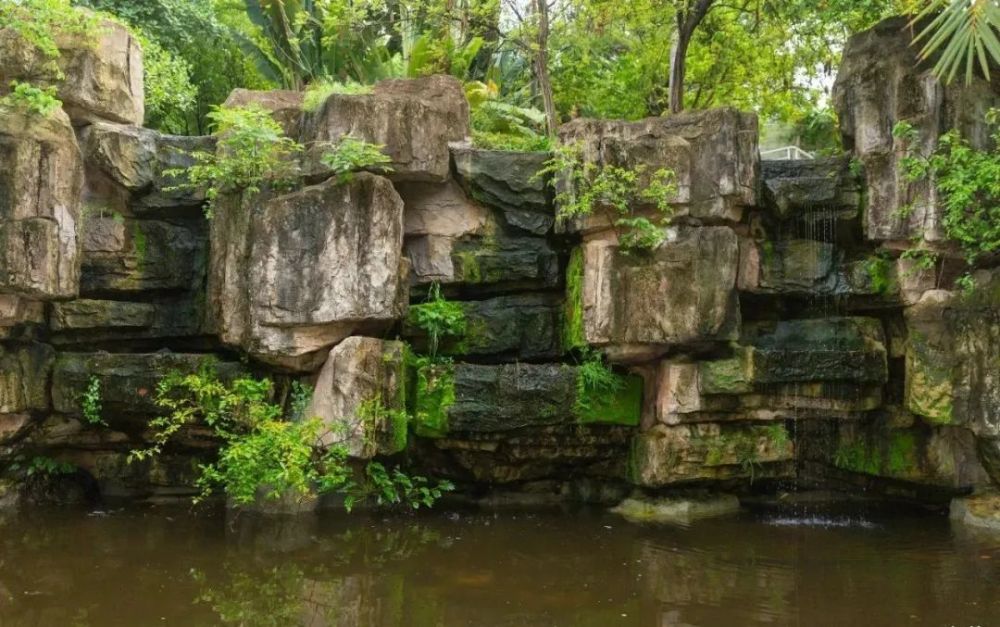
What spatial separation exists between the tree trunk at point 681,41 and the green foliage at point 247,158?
5.93m

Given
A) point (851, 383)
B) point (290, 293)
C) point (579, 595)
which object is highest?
point (290, 293)

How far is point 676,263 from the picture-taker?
374 inches

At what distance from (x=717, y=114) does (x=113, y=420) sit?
7.59m

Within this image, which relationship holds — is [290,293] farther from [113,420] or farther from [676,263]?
[676,263]

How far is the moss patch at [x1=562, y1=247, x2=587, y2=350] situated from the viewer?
32.8ft

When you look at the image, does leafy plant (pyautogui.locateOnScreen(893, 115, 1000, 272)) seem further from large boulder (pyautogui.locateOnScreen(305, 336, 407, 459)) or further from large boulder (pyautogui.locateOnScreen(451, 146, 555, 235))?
large boulder (pyautogui.locateOnScreen(305, 336, 407, 459))

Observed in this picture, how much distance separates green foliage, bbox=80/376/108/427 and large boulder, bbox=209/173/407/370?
157 centimetres

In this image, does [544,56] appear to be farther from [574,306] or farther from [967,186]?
Answer: [967,186]

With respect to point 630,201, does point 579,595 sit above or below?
below

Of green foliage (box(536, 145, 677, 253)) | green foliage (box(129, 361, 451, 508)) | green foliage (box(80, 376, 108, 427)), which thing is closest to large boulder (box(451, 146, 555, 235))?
green foliage (box(536, 145, 677, 253))

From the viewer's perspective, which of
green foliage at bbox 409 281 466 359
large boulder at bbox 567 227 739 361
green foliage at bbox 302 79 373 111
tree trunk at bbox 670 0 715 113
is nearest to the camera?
large boulder at bbox 567 227 739 361

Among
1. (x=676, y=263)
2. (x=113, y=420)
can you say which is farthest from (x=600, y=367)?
(x=113, y=420)

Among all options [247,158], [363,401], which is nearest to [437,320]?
[363,401]

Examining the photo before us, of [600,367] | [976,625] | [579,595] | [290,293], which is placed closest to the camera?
[976,625]
